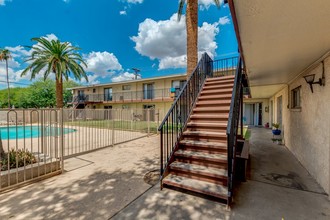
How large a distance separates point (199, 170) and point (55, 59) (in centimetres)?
1683

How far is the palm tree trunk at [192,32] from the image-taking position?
684 cm

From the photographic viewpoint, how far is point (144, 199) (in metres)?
2.87

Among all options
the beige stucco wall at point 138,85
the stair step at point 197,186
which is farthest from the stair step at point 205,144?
the beige stucco wall at point 138,85

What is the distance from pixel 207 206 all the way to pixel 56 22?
2521 centimetres

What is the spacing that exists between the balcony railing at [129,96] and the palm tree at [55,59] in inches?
271

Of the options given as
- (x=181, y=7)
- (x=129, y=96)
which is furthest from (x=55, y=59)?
(x=181, y=7)

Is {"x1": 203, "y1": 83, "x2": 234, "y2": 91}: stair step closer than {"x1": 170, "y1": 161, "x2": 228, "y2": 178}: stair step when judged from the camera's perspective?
No

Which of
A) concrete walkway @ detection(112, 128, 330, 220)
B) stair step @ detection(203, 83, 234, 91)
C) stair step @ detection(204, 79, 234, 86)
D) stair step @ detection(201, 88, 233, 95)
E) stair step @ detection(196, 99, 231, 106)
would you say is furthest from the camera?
stair step @ detection(204, 79, 234, 86)

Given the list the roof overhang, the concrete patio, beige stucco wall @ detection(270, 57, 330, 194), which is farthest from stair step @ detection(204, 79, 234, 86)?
the concrete patio

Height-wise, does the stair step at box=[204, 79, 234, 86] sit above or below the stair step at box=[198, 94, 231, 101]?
above

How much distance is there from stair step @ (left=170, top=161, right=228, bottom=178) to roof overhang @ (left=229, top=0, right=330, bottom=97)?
239 centimetres

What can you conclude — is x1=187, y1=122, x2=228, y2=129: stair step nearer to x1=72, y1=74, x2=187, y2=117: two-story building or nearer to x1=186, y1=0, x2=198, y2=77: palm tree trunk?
x1=186, y1=0, x2=198, y2=77: palm tree trunk

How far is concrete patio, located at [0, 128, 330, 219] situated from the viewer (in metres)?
2.45

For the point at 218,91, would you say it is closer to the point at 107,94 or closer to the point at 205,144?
the point at 205,144
